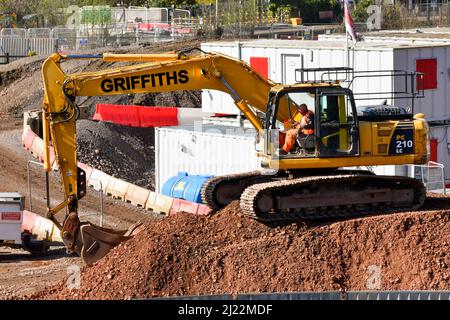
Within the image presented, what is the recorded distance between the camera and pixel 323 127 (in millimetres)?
20188

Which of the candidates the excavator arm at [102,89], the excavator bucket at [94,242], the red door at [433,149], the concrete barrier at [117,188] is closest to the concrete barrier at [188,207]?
the concrete barrier at [117,188]

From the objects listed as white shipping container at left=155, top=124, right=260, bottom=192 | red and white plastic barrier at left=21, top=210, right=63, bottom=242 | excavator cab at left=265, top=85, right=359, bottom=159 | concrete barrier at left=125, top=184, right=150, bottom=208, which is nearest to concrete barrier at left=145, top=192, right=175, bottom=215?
concrete barrier at left=125, top=184, right=150, bottom=208

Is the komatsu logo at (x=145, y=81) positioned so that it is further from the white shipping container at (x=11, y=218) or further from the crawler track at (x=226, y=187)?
the white shipping container at (x=11, y=218)

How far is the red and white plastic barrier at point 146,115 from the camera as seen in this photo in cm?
3806

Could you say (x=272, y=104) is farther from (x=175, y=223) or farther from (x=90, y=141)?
(x=90, y=141)

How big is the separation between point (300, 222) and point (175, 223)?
7.36ft

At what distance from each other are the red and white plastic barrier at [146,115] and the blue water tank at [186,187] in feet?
27.7

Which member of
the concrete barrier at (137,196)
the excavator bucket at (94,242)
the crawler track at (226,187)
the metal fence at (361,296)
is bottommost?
the concrete barrier at (137,196)

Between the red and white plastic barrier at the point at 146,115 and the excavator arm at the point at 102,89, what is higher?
the excavator arm at the point at 102,89

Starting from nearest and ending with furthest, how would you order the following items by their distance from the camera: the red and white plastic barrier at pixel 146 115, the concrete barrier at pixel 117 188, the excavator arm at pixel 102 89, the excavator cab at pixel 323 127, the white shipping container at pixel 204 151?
the excavator arm at pixel 102 89 < the excavator cab at pixel 323 127 < the white shipping container at pixel 204 151 < the concrete barrier at pixel 117 188 < the red and white plastic barrier at pixel 146 115

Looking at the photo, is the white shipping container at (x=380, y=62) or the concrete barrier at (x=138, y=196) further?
the white shipping container at (x=380, y=62)

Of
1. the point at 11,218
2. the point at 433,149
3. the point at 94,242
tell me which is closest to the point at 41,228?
the point at 11,218

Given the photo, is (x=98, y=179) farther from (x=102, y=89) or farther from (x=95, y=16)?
(x=95, y=16)
